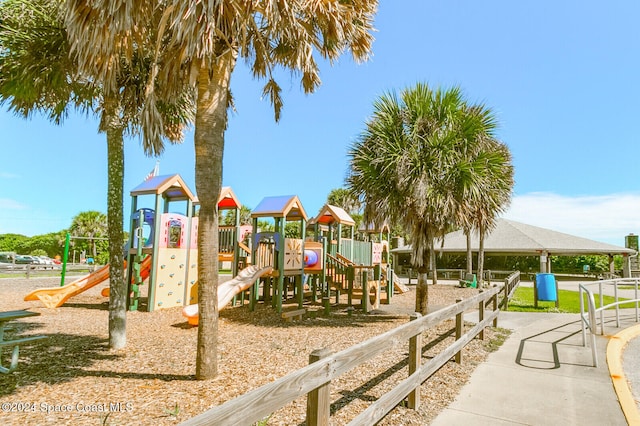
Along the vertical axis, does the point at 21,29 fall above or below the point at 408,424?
above

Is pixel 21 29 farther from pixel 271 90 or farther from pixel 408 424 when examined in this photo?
pixel 408 424

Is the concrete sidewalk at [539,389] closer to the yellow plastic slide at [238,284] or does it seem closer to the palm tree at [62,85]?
the palm tree at [62,85]

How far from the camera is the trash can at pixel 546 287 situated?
13406 millimetres

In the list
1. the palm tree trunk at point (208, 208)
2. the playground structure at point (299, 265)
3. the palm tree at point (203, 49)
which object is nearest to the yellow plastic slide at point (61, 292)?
the playground structure at point (299, 265)

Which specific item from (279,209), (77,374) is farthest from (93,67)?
(279,209)

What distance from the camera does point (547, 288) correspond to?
44.2 ft

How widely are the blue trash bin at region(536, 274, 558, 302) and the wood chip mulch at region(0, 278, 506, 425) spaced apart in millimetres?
5903

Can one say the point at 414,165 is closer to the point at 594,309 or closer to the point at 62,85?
the point at 594,309

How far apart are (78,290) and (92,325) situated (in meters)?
4.15

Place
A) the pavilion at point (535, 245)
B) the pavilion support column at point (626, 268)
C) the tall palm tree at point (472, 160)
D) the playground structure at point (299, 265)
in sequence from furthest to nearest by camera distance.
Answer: the pavilion support column at point (626, 268) < the pavilion at point (535, 245) < the playground structure at point (299, 265) < the tall palm tree at point (472, 160)

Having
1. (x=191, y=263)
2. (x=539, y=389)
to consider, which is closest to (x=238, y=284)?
(x=191, y=263)

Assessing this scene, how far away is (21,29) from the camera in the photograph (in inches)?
247

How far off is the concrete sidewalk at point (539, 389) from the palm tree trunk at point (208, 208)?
2.93 meters

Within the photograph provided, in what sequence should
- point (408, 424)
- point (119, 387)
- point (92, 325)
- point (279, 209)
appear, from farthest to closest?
1. point (279, 209)
2. point (92, 325)
3. point (119, 387)
4. point (408, 424)
